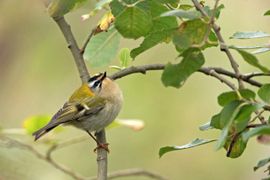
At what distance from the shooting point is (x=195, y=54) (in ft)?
3.59

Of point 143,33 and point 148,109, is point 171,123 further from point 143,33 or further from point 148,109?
point 143,33

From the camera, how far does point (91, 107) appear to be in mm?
2711

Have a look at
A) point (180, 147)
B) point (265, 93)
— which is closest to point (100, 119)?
point (180, 147)

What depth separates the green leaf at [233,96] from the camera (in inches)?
43.4

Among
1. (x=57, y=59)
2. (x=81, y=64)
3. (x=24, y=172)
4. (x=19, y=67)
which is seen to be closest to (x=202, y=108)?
(x=57, y=59)

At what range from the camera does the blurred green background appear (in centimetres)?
475

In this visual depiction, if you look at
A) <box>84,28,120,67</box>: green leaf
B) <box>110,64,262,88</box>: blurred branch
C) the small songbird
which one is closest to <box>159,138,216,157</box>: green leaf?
<box>110,64,262,88</box>: blurred branch

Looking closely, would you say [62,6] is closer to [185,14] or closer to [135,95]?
[185,14]

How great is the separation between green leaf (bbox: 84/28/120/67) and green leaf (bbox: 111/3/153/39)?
252 mm

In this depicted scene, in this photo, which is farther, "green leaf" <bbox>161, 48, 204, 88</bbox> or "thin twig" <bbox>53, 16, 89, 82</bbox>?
"thin twig" <bbox>53, 16, 89, 82</bbox>

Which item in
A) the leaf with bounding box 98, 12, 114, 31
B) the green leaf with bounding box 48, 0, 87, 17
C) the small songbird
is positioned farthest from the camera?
the small songbird

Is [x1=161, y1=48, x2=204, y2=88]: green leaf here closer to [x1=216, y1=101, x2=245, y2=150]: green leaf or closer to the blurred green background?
[x1=216, y1=101, x2=245, y2=150]: green leaf

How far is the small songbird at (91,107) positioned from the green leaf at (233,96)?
1.33 m

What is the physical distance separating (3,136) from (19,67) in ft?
10.6
